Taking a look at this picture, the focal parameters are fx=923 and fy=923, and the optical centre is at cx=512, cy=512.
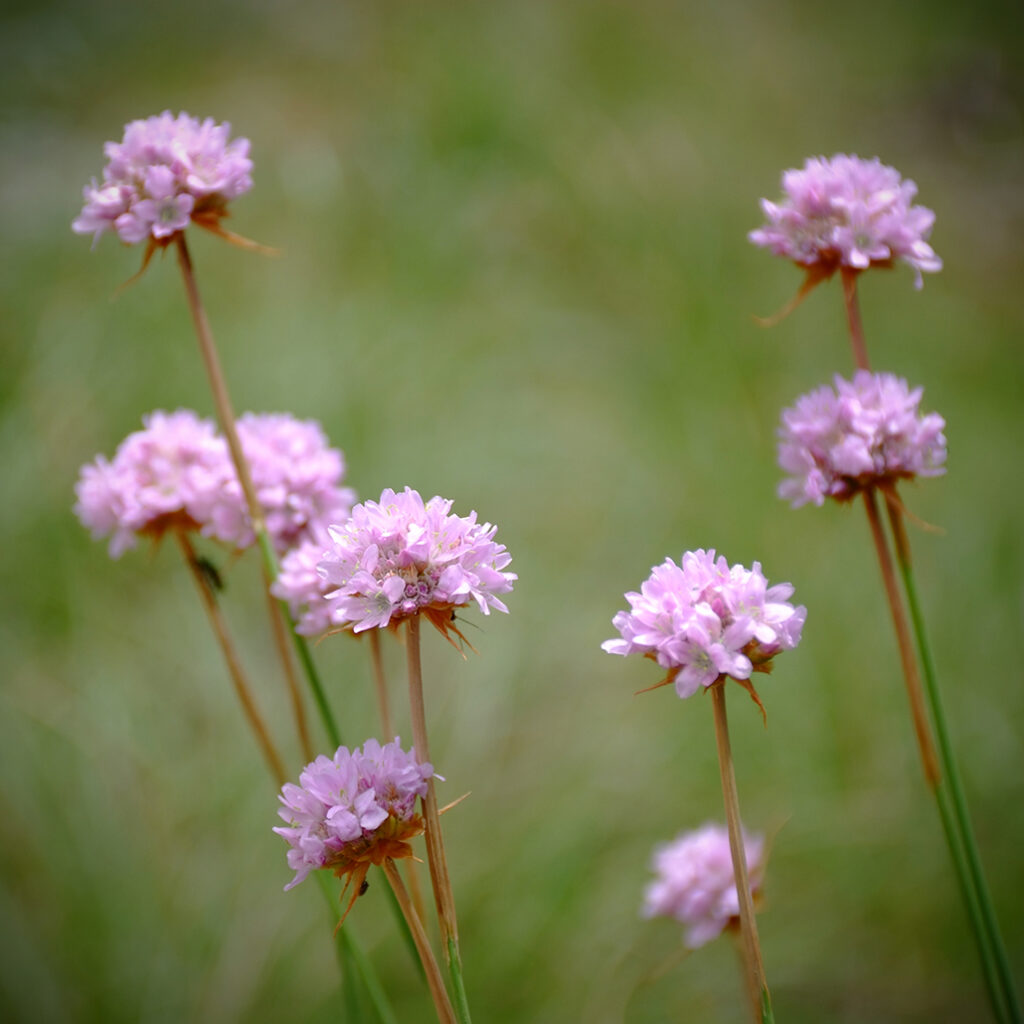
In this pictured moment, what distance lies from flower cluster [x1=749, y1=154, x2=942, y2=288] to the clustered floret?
328mm

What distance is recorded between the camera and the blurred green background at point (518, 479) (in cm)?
118

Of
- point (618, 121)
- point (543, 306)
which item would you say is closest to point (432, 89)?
point (618, 121)

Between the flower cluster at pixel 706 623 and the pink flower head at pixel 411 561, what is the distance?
0.06 meters

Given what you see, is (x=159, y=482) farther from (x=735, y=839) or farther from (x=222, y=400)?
(x=735, y=839)

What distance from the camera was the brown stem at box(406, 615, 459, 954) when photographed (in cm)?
38

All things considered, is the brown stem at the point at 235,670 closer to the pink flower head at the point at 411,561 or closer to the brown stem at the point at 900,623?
the pink flower head at the point at 411,561

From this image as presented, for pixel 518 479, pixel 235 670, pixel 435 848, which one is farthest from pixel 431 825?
pixel 518 479

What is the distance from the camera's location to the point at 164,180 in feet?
1.73

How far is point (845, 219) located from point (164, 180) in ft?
1.33

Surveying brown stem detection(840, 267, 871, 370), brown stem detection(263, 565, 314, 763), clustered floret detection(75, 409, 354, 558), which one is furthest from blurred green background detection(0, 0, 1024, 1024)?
brown stem detection(840, 267, 871, 370)

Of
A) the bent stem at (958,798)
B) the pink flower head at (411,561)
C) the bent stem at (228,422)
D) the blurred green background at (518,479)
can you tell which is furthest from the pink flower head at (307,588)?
the blurred green background at (518,479)

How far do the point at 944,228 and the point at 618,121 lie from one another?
1.19 meters

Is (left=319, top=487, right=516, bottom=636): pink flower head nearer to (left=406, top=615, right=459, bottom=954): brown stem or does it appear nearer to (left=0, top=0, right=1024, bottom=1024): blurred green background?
(left=406, top=615, right=459, bottom=954): brown stem

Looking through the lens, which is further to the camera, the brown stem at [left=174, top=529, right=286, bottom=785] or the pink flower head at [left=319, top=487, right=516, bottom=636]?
the brown stem at [left=174, top=529, right=286, bottom=785]
